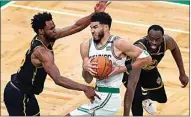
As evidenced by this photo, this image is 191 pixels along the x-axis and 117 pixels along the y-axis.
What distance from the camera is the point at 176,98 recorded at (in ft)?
35.5

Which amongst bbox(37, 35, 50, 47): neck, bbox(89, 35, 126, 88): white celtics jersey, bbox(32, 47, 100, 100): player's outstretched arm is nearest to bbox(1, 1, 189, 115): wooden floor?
bbox(37, 35, 50, 47): neck

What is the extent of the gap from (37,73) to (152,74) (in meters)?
1.68

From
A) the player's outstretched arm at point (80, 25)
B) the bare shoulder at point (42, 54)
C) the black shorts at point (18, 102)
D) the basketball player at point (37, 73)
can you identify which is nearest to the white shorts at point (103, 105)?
the basketball player at point (37, 73)

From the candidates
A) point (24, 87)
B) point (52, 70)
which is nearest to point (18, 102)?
point (24, 87)

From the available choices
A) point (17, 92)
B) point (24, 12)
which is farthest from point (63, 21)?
point (17, 92)

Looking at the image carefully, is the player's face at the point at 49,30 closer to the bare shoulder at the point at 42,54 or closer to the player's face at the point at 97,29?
the bare shoulder at the point at 42,54

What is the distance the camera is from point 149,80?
9.52 metres

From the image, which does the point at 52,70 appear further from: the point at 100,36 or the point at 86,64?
the point at 100,36

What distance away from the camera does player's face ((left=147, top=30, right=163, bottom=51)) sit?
8781 mm

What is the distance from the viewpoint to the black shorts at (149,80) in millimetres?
9461

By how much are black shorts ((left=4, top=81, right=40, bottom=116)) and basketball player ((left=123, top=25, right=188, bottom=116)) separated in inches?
47.3

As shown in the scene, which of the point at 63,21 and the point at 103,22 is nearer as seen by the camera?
the point at 103,22

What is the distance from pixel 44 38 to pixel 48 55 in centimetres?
29

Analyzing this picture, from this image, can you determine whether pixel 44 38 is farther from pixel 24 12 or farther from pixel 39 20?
pixel 24 12
